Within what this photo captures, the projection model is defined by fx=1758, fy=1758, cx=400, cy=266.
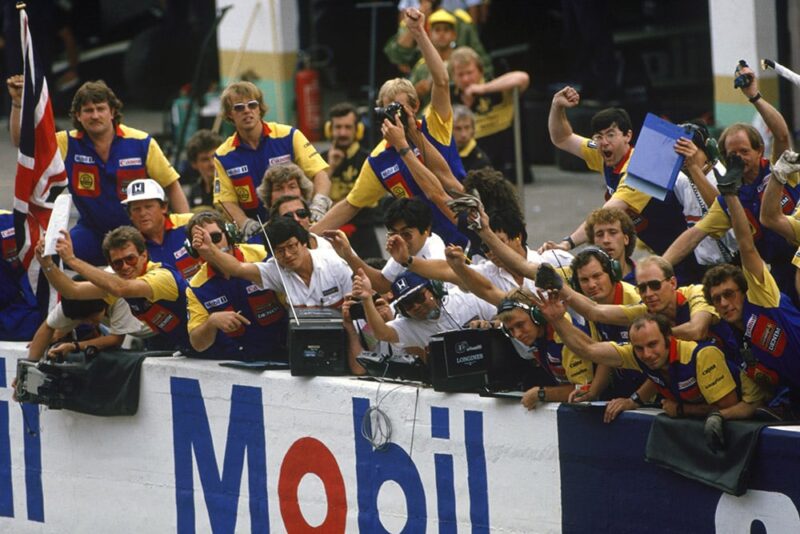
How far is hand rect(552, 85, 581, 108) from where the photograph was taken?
9672mm

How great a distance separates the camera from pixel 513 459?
8.45 m

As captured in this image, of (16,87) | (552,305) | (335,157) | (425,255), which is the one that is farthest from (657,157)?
(16,87)

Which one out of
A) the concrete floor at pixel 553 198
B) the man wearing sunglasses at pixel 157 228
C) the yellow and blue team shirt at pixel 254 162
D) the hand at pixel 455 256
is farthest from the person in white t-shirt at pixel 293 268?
the concrete floor at pixel 553 198

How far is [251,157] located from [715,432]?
14.6 feet

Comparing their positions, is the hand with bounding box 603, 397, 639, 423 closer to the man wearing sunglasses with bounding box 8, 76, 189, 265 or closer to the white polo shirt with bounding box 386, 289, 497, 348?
the white polo shirt with bounding box 386, 289, 497, 348

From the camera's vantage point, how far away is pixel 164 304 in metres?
10.0

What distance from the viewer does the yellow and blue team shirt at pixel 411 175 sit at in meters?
10.3

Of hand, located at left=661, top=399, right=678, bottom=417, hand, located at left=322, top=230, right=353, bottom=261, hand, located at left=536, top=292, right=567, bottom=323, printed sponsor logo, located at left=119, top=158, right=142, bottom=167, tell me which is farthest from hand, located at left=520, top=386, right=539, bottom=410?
printed sponsor logo, located at left=119, top=158, right=142, bottom=167

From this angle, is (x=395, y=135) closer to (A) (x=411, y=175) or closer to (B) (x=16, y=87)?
(A) (x=411, y=175)

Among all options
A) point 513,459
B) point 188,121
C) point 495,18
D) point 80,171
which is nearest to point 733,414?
point 513,459

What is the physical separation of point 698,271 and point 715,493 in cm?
204

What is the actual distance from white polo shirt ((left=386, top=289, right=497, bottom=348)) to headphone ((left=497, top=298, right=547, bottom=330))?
31.8 inches

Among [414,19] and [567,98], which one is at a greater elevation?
[414,19]

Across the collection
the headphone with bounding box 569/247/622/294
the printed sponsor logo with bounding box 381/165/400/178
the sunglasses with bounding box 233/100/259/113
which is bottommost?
the headphone with bounding box 569/247/622/294
